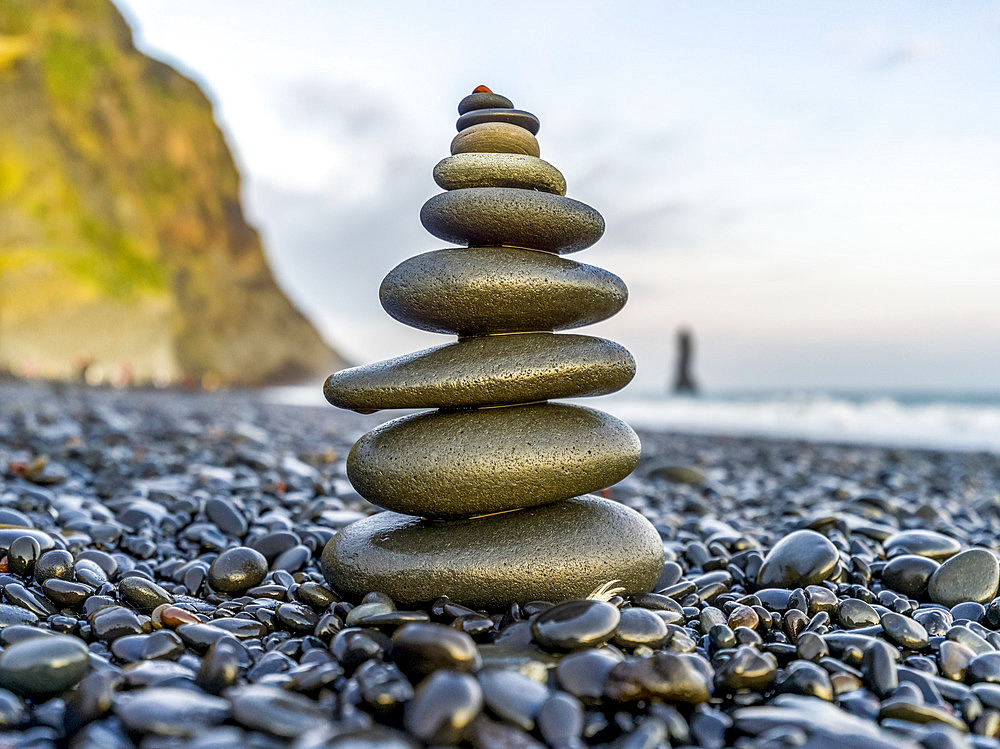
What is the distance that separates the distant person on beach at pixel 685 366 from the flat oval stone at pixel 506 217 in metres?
31.8

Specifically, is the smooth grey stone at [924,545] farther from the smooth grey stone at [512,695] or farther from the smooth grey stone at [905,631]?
the smooth grey stone at [512,695]

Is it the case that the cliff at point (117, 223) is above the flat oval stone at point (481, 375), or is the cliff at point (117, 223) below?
above

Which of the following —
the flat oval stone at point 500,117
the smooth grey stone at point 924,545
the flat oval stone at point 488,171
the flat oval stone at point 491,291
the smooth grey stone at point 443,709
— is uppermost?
the flat oval stone at point 500,117

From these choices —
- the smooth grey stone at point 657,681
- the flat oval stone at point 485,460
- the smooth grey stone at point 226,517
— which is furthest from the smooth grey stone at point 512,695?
the smooth grey stone at point 226,517

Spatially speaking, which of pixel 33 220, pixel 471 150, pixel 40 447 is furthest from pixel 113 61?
pixel 471 150

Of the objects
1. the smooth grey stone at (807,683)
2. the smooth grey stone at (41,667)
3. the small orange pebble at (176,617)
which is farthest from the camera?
the small orange pebble at (176,617)

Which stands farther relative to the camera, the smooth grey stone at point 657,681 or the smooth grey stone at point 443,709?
the smooth grey stone at point 657,681

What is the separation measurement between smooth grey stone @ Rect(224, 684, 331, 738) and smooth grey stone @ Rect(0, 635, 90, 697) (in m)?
0.52

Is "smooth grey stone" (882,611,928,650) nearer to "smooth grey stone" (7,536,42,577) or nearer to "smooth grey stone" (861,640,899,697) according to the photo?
"smooth grey stone" (861,640,899,697)

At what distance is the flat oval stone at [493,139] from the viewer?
10.3ft

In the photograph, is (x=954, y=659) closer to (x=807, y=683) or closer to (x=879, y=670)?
(x=879, y=670)

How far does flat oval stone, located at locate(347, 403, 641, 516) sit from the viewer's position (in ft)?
9.02

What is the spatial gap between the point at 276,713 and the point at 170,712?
0.28 m

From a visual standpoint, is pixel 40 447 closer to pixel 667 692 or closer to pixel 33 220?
pixel 667 692
